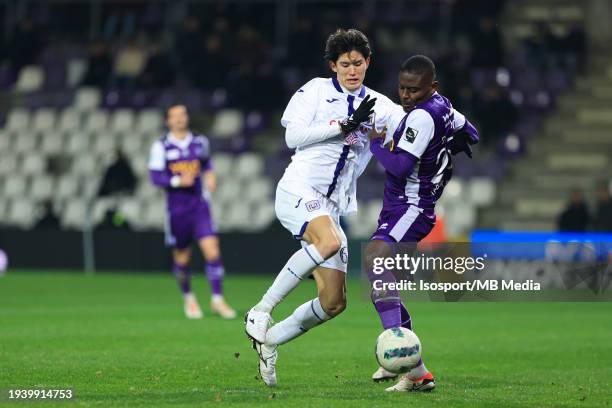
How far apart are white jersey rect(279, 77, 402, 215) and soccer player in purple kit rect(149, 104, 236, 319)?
6248 millimetres

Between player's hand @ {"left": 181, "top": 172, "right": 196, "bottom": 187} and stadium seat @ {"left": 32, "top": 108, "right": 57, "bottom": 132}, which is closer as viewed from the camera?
player's hand @ {"left": 181, "top": 172, "right": 196, "bottom": 187}

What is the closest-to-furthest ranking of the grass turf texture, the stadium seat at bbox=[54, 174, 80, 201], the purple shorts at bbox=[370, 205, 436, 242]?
the grass turf texture
the purple shorts at bbox=[370, 205, 436, 242]
the stadium seat at bbox=[54, 174, 80, 201]

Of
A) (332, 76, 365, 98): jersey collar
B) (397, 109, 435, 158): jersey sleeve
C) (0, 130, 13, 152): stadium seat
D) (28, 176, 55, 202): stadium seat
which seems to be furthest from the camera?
(0, 130, 13, 152): stadium seat

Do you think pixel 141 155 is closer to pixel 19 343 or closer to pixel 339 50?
pixel 19 343

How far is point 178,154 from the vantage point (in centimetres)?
1492

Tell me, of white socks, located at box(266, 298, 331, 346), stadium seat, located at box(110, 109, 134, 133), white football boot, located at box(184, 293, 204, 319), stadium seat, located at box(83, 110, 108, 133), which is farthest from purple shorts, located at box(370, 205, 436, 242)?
stadium seat, located at box(83, 110, 108, 133)

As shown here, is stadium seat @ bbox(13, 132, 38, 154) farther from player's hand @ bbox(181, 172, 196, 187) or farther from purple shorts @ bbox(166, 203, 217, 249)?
player's hand @ bbox(181, 172, 196, 187)

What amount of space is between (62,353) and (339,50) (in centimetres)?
366

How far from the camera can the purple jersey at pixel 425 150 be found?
828 centimetres

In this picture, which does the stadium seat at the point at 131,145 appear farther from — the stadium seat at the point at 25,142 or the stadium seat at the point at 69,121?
the stadium seat at the point at 25,142

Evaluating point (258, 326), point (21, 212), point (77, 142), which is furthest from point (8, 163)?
point (258, 326)

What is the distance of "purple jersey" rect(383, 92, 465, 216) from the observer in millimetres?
8281

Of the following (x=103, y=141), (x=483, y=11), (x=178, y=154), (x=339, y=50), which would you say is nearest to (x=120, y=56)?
(x=103, y=141)

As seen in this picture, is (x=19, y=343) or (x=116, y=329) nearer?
(x=19, y=343)
